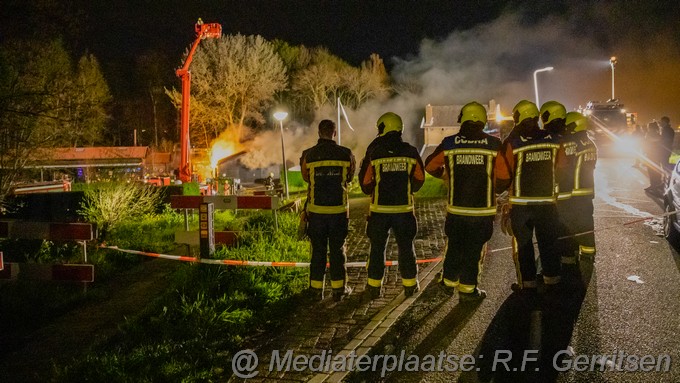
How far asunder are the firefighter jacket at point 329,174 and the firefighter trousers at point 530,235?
1.97 m

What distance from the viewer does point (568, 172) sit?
24.8 feet

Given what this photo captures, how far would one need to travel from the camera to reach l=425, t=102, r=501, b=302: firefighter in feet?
19.0

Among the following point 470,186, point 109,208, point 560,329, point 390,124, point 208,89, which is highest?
point 208,89

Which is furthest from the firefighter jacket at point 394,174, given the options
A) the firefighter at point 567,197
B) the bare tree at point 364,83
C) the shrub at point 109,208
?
the bare tree at point 364,83

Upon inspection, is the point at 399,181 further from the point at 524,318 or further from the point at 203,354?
the point at 203,354

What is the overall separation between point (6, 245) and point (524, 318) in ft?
34.8

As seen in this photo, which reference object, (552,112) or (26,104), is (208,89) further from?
(552,112)

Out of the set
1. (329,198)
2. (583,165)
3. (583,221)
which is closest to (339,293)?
(329,198)

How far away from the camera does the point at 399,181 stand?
606 cm

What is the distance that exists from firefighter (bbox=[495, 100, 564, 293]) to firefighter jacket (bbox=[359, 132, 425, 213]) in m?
0.93

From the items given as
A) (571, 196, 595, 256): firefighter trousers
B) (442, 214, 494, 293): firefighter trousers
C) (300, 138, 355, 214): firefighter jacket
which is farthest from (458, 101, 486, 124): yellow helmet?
(571, 196, 595, 256): firefighter trousers

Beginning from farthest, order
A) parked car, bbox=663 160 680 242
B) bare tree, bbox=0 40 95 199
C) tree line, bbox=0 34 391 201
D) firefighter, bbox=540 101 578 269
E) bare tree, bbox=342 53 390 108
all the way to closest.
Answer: bare tree, bbox=342 53 390 108, tree line, bbox=0 34 391 201, bare tree, bbox=0 40 95 199, parked car, bbox=663 160 680 242, firefighter, bbox=540 101 578 269

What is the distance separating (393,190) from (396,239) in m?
0.56

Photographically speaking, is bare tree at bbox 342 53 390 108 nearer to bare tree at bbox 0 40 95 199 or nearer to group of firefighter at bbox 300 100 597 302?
bare tree at bbox 0 40 95 199
